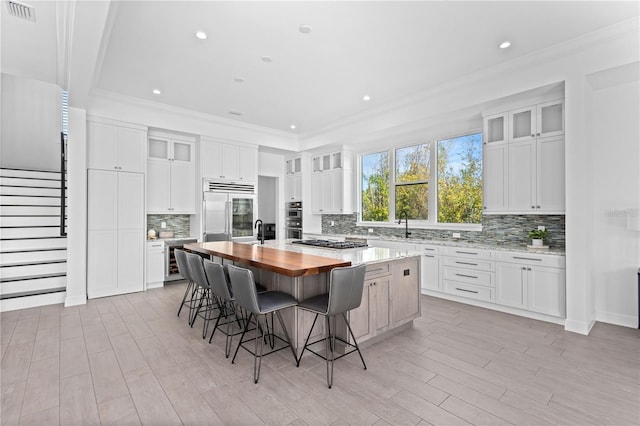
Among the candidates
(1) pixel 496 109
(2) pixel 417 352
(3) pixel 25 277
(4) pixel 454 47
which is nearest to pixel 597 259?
(1) pixel 496 109

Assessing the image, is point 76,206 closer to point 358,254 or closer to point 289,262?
point 289,262

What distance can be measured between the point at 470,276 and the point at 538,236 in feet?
3.26

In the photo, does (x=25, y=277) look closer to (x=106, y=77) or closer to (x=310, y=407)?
(x=106, y=77)

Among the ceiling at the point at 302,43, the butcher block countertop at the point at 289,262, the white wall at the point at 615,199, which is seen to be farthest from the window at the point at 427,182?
the butcher block countertop at the point at 289,262

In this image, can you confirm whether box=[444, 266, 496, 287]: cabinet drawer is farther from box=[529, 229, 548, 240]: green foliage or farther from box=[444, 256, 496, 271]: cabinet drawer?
box=[529, 229, 548, 240]: green foliage

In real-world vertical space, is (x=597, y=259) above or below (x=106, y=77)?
below

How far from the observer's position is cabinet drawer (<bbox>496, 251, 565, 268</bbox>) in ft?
12.0

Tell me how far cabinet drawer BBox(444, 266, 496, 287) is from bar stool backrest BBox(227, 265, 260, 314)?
329cm

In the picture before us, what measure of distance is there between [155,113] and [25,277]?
309cm

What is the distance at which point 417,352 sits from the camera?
293 centimetres

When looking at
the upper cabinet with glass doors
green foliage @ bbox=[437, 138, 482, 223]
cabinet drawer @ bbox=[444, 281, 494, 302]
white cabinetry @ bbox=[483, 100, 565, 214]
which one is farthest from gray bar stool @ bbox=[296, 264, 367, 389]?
green foliage @ bbox=[437, 138, 482, 223]

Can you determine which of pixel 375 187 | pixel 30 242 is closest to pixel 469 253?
pixel 375 187

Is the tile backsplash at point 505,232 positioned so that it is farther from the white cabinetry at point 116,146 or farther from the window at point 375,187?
the white cabinetry at point 116,146

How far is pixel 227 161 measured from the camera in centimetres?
625
